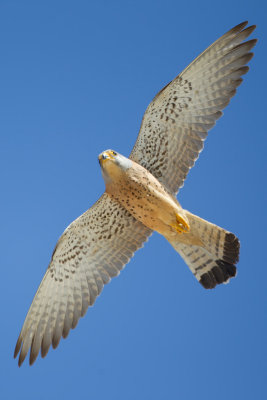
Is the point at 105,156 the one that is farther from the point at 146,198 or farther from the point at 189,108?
the point at 189,108

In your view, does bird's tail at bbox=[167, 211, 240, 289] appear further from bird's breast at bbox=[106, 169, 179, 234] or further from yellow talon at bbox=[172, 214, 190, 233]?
bird's breast at bbox=[106, 169, 179, 234]

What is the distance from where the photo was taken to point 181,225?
594 centimetres

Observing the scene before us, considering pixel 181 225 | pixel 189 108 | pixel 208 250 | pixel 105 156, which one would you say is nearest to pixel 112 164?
pixel 105 156

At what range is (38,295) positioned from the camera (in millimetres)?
6684

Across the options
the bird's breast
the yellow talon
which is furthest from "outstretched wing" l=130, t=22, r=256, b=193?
the yellow talon

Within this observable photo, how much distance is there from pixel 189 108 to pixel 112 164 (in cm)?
113

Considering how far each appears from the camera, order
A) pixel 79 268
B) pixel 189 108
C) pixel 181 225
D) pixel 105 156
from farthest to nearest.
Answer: pixel 79 268 → pixel 189 108 → pixel 181 225 → pixel 105 156

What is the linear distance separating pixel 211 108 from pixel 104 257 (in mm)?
2168

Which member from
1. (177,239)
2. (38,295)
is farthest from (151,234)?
(38,295)

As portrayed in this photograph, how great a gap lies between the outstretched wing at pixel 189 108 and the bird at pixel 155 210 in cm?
1

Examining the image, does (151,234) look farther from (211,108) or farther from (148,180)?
(211,108)

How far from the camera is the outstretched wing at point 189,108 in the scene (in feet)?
19.8

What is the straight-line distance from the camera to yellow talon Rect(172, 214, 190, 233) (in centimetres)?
591

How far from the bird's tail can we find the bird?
0.01m
